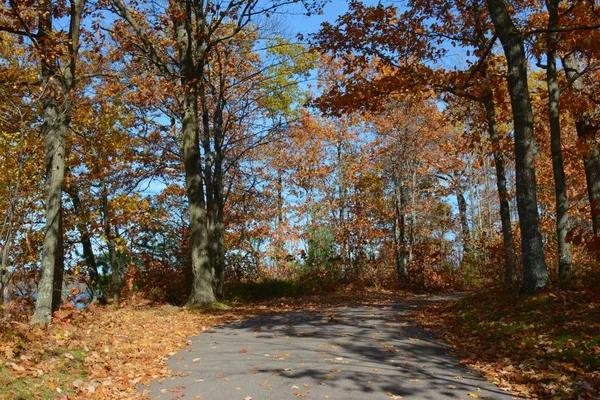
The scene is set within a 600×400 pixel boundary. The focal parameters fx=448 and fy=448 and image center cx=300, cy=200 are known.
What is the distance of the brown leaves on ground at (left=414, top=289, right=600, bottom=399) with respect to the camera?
514 cm

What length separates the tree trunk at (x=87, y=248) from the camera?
1751 centimetres

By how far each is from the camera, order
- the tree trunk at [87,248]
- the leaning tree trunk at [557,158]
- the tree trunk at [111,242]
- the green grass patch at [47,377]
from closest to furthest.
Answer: the green grass patch at [47,377]
the leaning tree trunk at [557,158]
the tree trunk at [111,242]
the tree trunk at [87,248]

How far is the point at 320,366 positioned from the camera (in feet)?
20.5

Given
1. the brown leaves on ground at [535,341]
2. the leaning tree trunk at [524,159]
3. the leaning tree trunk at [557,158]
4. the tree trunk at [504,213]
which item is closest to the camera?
the brown leaves on ground at [535,341]

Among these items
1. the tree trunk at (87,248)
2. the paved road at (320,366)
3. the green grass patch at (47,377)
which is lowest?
the paved road at (320,366)

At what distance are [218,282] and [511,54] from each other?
492 inches

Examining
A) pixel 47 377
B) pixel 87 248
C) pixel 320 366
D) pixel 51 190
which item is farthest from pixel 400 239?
pixel 47 377

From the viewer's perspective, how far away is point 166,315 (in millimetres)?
11531

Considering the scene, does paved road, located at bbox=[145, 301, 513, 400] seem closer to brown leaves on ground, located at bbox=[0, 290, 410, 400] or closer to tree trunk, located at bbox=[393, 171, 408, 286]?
brown leaves on ground, located at bbox=[0, 290, 410, 400]

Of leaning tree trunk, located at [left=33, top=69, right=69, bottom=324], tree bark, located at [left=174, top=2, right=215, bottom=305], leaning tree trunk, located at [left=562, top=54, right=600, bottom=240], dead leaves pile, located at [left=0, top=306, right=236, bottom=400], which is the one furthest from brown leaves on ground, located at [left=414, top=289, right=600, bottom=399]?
leaning tree trunk, located at [left=33, top=69, right=69, bottom=324]

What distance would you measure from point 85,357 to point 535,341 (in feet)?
21.3

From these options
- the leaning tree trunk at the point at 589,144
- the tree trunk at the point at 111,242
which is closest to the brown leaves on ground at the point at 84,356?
the tree trunk at the point at 111,242

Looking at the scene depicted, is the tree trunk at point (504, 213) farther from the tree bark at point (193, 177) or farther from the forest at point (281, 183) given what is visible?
the tree bark at point (193, 177)

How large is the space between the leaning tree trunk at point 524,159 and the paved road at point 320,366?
96.7 inches
